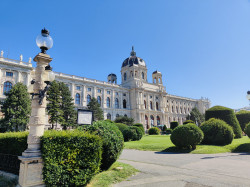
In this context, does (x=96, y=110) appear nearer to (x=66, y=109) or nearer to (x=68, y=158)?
(x=66, y=109)

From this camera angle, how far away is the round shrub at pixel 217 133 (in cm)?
1446

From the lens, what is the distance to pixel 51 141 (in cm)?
473

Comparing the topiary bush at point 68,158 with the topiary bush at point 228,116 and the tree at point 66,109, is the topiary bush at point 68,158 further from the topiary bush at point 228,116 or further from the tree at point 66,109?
the tree at point 66,109

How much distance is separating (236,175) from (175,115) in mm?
66527

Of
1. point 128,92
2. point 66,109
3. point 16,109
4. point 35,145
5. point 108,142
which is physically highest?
point 128,92

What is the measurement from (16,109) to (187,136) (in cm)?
2582

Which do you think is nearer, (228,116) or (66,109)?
(228,116)

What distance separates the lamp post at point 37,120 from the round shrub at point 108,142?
1.99 meters

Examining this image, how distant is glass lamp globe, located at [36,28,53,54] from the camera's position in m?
5.29

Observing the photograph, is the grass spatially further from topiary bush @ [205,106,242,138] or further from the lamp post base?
topiary bush @ [205,106,242,138]

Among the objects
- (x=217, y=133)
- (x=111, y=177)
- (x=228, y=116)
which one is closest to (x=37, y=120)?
(x=111, y=177)

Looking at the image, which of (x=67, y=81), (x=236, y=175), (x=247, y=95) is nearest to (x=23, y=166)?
(x=236, y=175)

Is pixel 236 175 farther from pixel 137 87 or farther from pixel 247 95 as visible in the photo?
pixel 137 87

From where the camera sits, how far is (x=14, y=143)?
6.39 m
